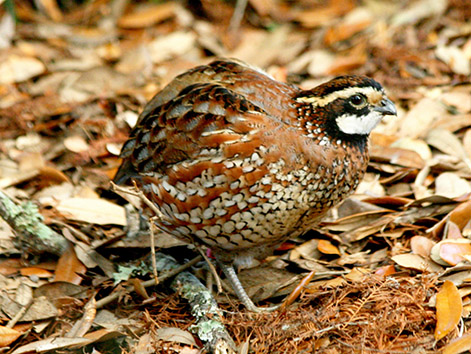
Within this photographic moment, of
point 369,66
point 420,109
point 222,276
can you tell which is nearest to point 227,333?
point 222,276

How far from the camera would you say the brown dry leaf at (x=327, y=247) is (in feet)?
13.5

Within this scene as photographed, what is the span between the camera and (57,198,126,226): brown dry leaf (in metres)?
4.40

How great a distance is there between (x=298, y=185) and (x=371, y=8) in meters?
3.63

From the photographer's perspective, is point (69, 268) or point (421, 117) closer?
point (69, 268)

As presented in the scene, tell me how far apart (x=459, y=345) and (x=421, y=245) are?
0.88m

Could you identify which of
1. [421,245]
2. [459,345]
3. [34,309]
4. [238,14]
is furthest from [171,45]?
[459,345]

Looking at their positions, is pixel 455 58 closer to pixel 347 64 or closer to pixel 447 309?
pixel 347 64

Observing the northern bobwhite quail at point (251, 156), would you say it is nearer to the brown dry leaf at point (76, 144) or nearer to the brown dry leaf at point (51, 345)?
the brown dry leaf at point (51, 345)

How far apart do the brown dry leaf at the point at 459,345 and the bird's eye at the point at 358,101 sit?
1.34m

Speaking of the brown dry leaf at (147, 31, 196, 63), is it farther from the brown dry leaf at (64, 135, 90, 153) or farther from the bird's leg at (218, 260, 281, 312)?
the bird's leg at (218, 260, 281, 312)

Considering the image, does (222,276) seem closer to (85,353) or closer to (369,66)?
(85,353)

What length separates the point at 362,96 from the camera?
3707 millimetres

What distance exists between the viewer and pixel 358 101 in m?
3.71

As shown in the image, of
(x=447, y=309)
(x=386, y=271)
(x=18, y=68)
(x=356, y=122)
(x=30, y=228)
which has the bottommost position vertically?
(x=30, y=228)
